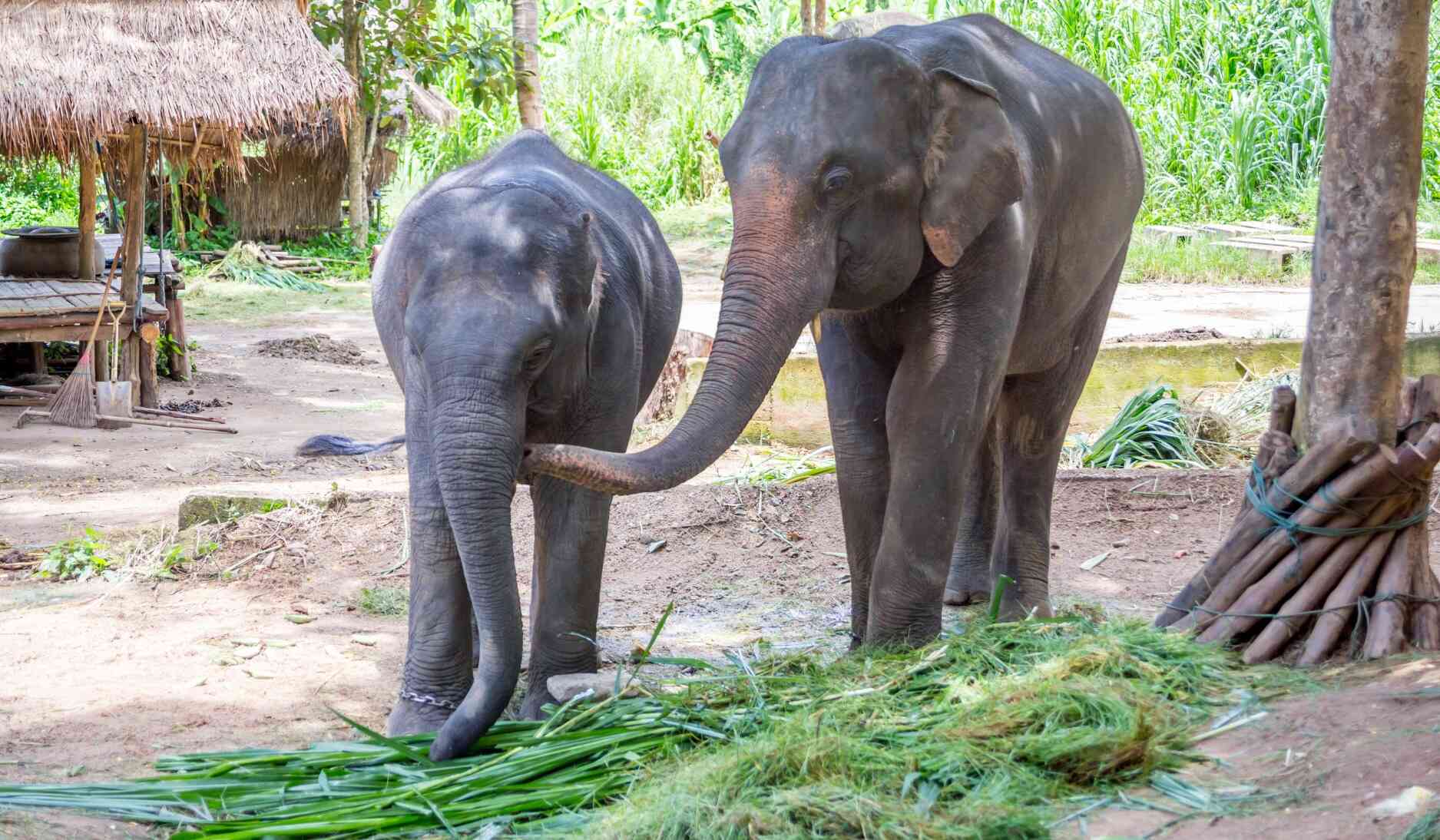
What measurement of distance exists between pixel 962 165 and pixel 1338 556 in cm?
157

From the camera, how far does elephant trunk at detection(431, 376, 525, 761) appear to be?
3801mm

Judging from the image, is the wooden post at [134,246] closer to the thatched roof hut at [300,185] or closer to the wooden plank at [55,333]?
the wooden plank at [55,333]

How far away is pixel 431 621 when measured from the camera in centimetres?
447

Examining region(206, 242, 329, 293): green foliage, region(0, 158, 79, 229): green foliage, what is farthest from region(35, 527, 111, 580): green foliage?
region(0, 158, 79, 229): green foliage

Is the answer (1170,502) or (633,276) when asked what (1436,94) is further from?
(633,276)

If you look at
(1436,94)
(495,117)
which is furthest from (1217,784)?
(495,117)

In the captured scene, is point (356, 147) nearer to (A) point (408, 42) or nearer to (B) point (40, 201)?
(A) point (408, 42)

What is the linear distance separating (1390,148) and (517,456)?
267 centimetres

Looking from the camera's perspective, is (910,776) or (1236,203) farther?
(1236,203)

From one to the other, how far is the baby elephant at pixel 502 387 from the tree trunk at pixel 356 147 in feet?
47.1

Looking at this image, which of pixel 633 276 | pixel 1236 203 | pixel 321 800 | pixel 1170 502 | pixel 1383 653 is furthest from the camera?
pixel 1236 203

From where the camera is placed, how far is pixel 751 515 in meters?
7.18

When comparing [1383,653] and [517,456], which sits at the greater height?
[517,456]

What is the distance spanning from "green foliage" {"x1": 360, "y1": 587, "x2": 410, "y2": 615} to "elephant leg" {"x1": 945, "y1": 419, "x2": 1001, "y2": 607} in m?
2.25
